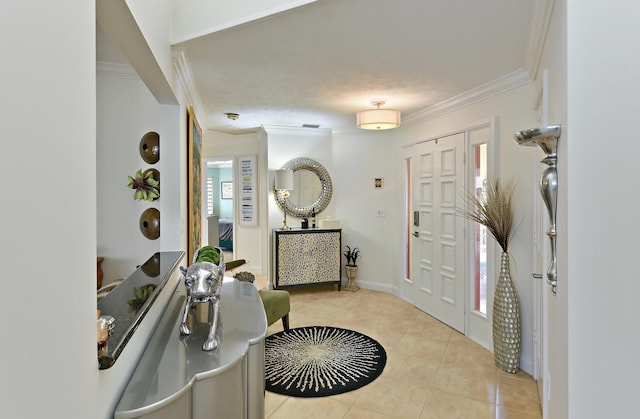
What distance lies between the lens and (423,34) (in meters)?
2.19

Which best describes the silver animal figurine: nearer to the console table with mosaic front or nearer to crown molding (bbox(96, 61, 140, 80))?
crown molding (bbox(96, 61, 140, 80))

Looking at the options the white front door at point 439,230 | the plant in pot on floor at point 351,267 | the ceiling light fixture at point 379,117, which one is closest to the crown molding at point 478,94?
the white front door at point 439,230

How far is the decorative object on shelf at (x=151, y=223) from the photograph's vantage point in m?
2.68

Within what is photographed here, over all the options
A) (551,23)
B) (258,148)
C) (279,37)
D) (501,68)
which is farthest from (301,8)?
(258,148)

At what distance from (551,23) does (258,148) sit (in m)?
4.71

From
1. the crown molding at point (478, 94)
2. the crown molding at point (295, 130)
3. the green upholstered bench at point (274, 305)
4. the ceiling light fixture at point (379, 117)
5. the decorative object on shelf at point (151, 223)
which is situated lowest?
the green upholstered bench at point (274, 305)

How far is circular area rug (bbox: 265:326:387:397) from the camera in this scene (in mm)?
2600

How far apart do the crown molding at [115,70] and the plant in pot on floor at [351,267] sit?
3541 mm

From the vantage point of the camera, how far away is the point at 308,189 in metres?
5.27

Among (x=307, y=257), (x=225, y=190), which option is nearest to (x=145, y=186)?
(x=307, y=257)

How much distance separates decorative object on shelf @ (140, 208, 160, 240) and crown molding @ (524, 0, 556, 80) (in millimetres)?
2686

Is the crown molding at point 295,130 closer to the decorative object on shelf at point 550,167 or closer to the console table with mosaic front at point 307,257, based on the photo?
the console table with mosaic front at point 307,257
